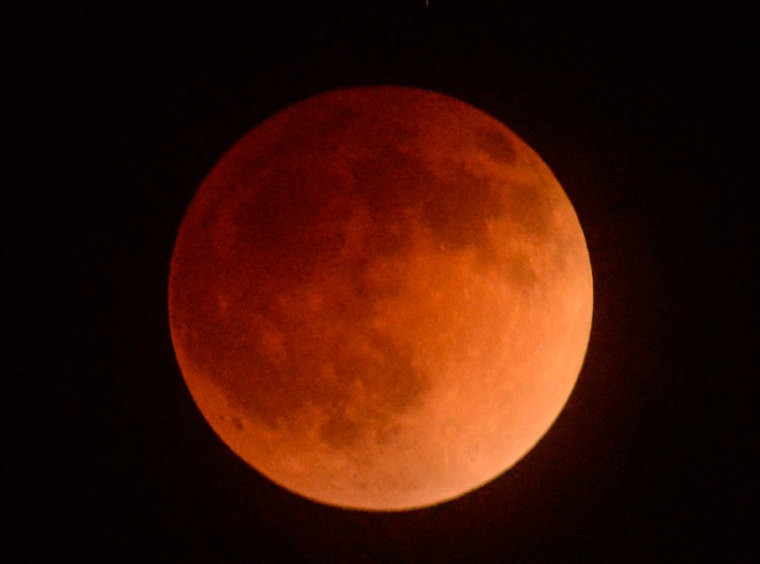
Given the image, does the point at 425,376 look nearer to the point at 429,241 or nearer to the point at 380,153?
the point at 429,241

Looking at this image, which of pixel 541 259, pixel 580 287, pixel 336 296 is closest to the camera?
pixel 336 296

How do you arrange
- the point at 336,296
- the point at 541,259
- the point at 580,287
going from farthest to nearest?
the point at 580,287
the point at 541,259
the point at 336,296

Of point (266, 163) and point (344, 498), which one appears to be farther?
point (344, 498)

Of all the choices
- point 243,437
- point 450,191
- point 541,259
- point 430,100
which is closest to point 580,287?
point 541,259

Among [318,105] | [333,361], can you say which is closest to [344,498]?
[333,361]

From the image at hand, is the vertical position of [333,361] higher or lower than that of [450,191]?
lower

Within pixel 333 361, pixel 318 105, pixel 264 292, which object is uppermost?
pixel 318 105
